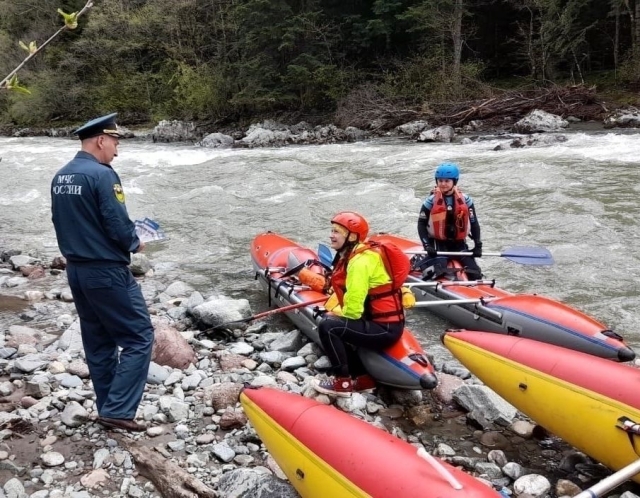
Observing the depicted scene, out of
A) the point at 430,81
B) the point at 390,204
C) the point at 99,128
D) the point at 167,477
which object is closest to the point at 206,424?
the point at 167,477

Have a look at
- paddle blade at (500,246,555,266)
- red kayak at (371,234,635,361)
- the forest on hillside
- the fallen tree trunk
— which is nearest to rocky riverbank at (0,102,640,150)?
the forest on hillside

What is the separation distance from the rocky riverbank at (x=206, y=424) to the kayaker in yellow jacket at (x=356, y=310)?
0.22 metres

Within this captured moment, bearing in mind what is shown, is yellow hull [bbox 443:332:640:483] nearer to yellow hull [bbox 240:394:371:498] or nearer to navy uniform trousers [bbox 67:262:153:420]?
yellow hull [bbox 240:394:371:498]

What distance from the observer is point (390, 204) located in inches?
372

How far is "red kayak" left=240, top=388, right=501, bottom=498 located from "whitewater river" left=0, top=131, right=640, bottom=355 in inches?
87.4

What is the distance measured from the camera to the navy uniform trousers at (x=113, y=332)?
8.87ft

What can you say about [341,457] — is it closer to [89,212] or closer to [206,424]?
[206,424]

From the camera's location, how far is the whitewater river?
6.05 metres

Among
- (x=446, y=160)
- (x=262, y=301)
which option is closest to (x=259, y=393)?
(x=262, y=301)

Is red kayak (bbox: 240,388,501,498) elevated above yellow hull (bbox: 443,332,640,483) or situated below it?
above

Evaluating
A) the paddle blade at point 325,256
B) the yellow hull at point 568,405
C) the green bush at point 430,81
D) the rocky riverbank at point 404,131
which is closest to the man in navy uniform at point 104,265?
the yellow hull at point 568,405

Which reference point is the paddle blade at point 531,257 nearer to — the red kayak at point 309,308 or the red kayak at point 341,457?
the red kayak at point 309,308

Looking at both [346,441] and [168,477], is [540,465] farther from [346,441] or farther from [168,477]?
[168,477]

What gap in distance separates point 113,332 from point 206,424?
717 millimetres
